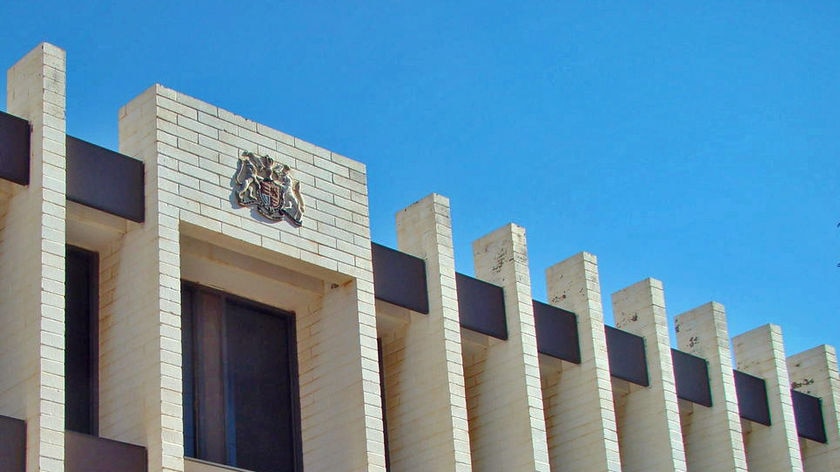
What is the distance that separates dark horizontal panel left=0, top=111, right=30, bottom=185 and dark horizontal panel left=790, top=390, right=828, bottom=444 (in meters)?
22.7

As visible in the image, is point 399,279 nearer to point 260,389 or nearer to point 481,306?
point 481,306

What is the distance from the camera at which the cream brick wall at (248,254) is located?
27.7 metres

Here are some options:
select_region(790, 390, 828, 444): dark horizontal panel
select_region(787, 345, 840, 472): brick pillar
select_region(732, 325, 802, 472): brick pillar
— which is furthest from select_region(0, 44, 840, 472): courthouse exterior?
select_region(787, 345, 840, 472): brick pillar

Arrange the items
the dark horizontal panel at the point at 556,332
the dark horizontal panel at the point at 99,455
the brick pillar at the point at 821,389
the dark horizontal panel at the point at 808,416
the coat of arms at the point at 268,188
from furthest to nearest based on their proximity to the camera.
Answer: the brick pillar at the point at 821,389 < the dark horizontal panel at the point at 808,416 < the dark horizontal panel at the point at 556,332 < the coat of arms at the point at 268,188 < the dark horizontal panel at the point at 99,455

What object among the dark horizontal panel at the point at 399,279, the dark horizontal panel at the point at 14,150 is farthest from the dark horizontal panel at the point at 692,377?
the dark horizontal panel at the point at 14,150

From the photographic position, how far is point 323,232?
31594mm

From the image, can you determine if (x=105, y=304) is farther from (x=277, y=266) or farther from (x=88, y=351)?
(x=277, y=266)

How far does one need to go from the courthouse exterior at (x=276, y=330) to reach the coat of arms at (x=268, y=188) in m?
0.04

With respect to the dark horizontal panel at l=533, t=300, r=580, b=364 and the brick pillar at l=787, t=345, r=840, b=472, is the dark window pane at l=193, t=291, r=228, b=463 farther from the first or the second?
the brick pillar at l=787, t=345, r=840, b=472

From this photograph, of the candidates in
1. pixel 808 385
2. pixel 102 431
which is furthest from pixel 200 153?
pixel 808 385

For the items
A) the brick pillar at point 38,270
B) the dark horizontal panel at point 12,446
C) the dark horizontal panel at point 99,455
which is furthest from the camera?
the dark horizontal panel at point 99,455

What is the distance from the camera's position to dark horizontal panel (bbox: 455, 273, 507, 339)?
34562 millimetres

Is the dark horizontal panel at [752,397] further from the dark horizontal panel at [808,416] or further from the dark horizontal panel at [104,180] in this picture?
the dark horizontal panel at [104,180]

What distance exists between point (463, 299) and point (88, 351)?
8882mm
